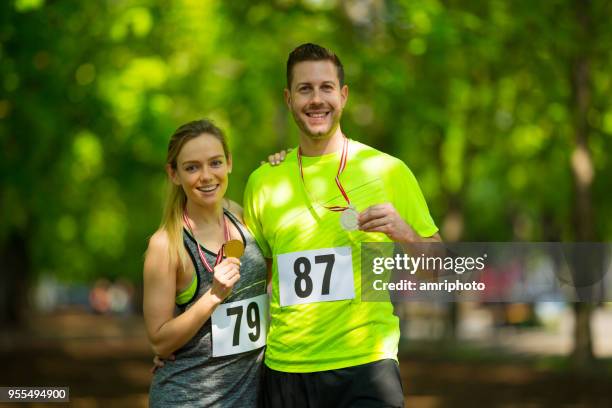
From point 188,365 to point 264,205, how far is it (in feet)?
2.43

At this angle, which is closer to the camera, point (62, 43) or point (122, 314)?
point (62, 43)

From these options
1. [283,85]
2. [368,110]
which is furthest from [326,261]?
[368,110]

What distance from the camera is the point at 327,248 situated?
13.2 feet

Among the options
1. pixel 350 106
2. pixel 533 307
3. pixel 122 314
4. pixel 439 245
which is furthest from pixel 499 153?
pixel 122 314

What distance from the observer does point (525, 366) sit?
1775 cm

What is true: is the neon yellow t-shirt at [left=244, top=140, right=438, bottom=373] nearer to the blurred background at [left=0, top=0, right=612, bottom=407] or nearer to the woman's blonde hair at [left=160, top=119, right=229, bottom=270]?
the woman's blonde hair at [left=160, top=119, right=229, bottom=270]

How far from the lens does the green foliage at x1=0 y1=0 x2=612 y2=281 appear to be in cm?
1252

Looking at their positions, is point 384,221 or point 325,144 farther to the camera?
point 325,144

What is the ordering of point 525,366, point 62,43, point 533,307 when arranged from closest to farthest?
1. point 62,43
2. point 525,366
3. point 533,307

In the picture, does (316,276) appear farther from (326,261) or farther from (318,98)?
(318,98)

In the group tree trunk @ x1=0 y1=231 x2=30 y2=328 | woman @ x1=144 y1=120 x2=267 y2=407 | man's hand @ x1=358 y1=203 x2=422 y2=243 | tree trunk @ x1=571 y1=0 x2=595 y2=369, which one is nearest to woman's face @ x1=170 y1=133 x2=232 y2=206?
woman @ x1=144 y1=120 x2=267 y2=407

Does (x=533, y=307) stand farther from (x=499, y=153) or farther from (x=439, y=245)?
(x=439, y=245)

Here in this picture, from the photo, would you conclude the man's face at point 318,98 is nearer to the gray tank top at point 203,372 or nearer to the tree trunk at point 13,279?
the gray tank top at point 203,372

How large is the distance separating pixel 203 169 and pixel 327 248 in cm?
60
